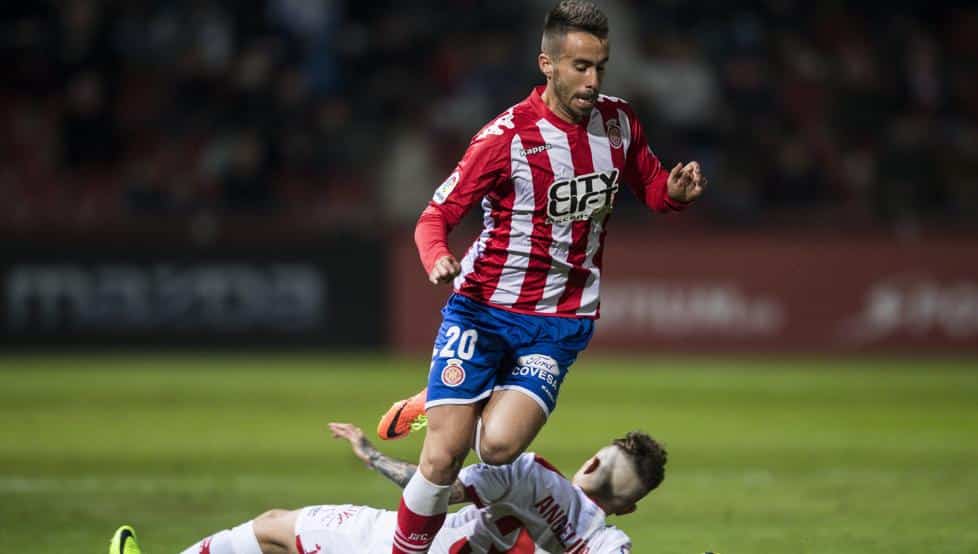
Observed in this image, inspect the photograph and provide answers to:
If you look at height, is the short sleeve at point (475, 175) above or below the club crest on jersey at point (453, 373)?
above

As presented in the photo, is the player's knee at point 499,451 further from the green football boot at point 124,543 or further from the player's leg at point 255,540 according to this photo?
the green football boot at point 124,543

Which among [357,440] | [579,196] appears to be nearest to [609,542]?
[357,440]

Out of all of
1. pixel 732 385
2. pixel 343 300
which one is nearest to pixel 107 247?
pixel 343 300

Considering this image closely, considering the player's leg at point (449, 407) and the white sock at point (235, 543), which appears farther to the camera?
the white sock at point (235, 543)

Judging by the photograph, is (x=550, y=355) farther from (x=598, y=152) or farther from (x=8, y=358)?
(x=8, y=358)

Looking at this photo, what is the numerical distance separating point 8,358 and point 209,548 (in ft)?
39.7

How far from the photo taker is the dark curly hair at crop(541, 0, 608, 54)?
20.6ft

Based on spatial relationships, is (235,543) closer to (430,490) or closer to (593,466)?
(430,490)

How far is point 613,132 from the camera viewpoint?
660cm

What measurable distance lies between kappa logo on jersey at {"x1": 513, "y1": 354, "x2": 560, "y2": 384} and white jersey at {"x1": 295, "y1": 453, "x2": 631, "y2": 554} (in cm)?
35

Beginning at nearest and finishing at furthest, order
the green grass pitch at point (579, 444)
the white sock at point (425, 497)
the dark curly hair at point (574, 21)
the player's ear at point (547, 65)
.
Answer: the white sock at point (425, 497), the dark curly hair at point (574, 21), the player's ear at point (547, 65), the green grass pitch at point (579, 444)

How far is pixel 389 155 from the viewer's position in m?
18.4

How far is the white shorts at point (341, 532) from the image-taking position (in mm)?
6188

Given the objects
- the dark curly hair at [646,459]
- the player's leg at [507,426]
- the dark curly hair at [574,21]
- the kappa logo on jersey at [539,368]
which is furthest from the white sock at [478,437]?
the dark curly hair at [574,21]
